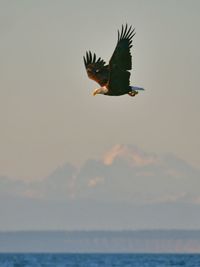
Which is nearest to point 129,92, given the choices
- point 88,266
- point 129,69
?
point 129,69

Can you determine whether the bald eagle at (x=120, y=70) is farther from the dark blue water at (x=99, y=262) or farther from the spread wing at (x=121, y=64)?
the dark blue water at (x=99, y=262)

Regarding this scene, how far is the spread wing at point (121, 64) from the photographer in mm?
44469

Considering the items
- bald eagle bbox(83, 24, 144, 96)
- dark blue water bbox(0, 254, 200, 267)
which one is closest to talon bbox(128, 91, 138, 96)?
bald eagle bbox(83, 24, 144, 96)

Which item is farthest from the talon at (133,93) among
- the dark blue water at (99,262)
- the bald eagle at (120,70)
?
the dark blue water at (99,262)

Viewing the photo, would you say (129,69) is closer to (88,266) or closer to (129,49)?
(129,49)

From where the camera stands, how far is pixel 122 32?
44.5 meters

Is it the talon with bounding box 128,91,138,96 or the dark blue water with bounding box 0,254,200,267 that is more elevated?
the dark blue water with bounding box 0,254,200,267

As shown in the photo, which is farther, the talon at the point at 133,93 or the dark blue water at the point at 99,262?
the dark blue water at the point at 99,262

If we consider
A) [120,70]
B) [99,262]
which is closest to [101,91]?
[120,70]

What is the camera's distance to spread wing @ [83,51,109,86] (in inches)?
1831

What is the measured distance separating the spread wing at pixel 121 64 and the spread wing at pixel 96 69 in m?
1.33

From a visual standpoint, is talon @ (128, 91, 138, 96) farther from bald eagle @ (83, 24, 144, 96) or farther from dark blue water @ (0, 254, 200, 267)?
dark blue water @ (0, 254, 200, 267)

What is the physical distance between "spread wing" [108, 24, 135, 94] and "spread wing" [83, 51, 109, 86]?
1.33m

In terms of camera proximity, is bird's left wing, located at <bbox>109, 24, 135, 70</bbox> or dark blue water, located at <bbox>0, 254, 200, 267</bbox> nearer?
bird's left wing, located at <bbox>109, 24, 135, 70</bbox>
